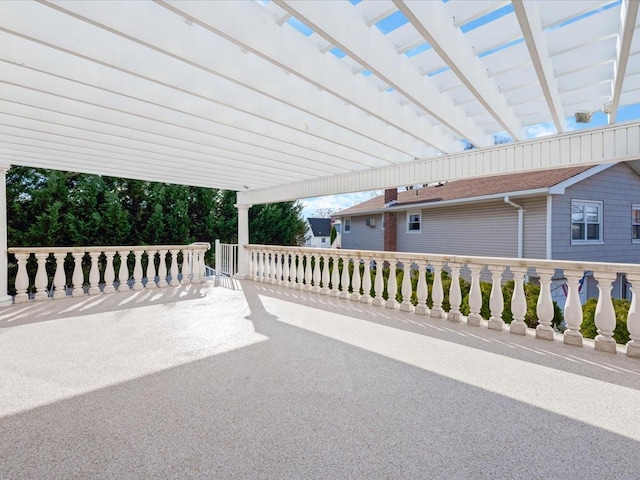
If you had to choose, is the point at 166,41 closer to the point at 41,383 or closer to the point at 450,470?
the point at 41,383

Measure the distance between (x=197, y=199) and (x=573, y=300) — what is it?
32.1 ft

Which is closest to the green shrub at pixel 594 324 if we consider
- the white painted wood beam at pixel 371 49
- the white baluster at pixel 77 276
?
the white painted wood beam at pixel 371 49

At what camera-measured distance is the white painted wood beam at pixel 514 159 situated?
10.9ft

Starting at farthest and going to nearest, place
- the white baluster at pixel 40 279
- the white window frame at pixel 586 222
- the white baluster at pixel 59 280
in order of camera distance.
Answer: the white window frame at pixel 586 222, the white baluster at pixel 59 280, the white baluster at pixel 40 279

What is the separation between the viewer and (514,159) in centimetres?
402

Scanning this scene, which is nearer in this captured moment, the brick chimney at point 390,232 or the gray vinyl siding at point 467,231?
the gray vinyl siding at point 467,231

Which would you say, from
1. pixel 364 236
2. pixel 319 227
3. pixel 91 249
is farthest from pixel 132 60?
pixel 319 227

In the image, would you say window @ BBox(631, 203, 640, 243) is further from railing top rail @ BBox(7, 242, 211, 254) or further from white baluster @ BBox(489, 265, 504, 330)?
railing top rail @ BBox(7, 242, 211, 254)

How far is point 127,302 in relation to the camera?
5336 millimetres

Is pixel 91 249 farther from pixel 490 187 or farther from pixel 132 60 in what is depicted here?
pixel 490 187

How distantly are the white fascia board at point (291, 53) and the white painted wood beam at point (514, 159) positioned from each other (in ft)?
4.07

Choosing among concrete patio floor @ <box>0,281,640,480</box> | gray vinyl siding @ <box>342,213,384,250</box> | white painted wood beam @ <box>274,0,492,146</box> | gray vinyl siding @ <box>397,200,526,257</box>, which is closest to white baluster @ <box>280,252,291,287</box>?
concrete patio floor @ <box>0,281,640,480</box>

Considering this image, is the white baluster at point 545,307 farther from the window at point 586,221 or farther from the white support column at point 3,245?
the white support column at point 3,245

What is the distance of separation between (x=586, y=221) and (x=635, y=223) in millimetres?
2413
